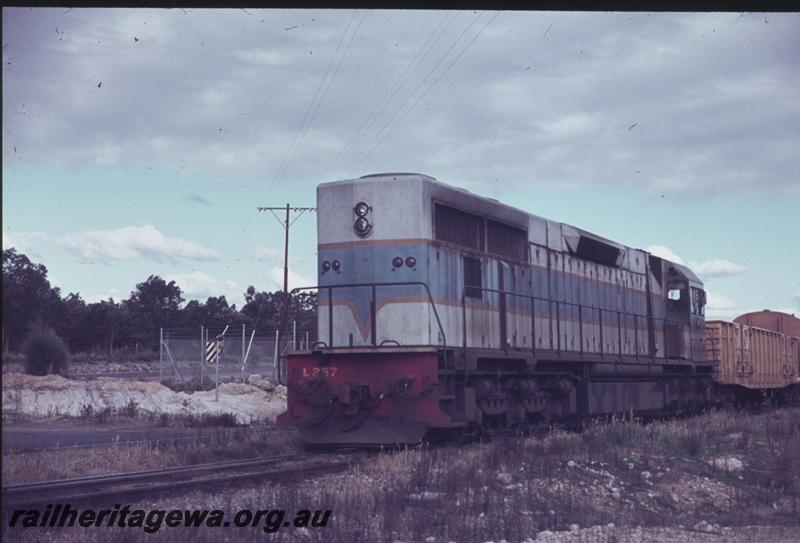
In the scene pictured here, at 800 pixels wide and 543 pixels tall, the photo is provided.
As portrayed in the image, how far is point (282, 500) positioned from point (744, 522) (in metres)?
4.59

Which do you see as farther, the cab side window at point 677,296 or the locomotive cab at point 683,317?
the cab side window at point 677,296

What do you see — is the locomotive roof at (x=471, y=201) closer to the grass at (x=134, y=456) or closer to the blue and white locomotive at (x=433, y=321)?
the blue and white locomotive at (x=433, y=321)

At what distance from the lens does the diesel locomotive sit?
13.2 metres

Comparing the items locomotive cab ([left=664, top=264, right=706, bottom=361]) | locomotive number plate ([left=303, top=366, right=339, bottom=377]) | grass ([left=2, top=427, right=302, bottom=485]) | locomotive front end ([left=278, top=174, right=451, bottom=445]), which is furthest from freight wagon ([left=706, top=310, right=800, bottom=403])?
locomotive number plate ([left=303, top=366, right=339, bottom=377])

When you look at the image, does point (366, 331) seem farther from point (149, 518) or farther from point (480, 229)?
point (149, 518)

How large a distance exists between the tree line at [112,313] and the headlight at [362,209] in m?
32.7

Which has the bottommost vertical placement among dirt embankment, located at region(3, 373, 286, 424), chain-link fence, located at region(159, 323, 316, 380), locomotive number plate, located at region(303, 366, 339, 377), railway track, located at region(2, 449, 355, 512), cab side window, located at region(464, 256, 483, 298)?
railway track, located at region(2, 449, 355, 512)

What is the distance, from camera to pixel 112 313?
61719 millimetres

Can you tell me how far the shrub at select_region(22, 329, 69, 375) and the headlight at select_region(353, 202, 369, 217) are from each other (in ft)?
90.5

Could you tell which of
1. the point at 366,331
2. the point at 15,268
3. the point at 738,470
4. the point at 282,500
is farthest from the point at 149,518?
the point at 15,268

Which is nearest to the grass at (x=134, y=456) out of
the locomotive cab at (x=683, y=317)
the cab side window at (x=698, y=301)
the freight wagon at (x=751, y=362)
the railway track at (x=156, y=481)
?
the railway track at (x=156, y=481)

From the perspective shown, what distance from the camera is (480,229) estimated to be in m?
15.4

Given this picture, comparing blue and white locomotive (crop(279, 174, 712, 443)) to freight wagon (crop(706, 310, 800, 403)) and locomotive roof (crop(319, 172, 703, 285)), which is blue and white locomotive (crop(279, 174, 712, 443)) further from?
freight wagon (crop(706, 310, 800, 403))

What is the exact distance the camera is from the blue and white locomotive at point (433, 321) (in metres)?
13.2
